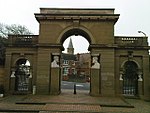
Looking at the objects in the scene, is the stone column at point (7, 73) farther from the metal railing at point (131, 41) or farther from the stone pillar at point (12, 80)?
the metal railing at point (131, 41)

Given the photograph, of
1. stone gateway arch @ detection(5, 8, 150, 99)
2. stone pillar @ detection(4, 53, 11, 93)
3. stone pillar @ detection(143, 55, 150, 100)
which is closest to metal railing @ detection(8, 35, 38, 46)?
stone gateway arch @ detection(5, 8, 150, 99)

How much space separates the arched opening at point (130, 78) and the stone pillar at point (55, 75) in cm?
640

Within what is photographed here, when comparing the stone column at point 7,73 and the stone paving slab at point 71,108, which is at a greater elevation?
the stone column at point 7,73

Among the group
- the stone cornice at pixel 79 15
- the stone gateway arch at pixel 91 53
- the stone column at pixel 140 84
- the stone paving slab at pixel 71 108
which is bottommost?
the stone paving slab at pixel 71 108

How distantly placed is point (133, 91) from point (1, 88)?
41.5 feet

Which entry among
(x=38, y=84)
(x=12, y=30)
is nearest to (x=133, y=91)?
(x=38, y=84)

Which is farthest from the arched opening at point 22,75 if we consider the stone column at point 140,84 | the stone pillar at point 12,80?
the stone column at point 140,84

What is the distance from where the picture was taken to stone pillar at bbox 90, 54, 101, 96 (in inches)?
896

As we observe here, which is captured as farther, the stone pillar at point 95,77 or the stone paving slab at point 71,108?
the stone pillar at point 95,77

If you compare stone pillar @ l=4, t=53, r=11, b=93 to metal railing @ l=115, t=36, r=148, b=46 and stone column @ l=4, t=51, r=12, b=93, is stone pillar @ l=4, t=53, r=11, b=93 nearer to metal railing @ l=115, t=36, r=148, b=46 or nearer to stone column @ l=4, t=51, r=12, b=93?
stone column @ l=4, t=51, r=12, b=93

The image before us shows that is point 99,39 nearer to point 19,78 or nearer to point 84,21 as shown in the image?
point 84,21

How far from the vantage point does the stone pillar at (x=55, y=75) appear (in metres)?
23.0

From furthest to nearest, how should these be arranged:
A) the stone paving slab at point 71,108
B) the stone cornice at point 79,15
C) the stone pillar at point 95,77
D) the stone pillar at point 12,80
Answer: the stone pillar at point 12,80 → the stone cornice at point 79,15 → the stone pillar at point 95,77 → the stone paving slab at point 71,108

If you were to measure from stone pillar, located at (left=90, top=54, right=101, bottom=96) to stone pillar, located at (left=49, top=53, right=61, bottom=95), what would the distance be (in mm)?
3207
